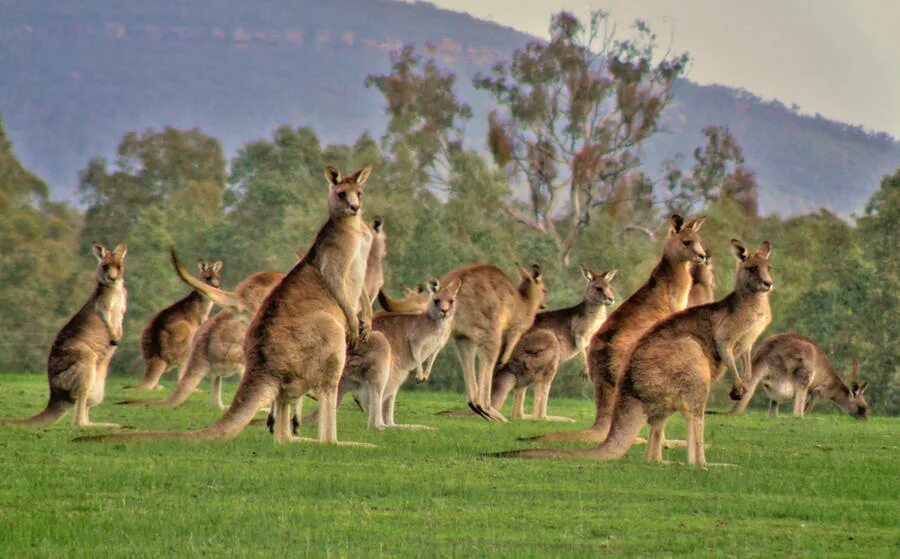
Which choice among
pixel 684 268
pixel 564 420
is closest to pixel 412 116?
pixel 564 420

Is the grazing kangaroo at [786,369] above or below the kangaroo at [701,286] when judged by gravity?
below

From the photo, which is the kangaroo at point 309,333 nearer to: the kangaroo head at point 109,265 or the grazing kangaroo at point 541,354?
the kangaroo head at point 109,265

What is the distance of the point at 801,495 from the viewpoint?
1161cm

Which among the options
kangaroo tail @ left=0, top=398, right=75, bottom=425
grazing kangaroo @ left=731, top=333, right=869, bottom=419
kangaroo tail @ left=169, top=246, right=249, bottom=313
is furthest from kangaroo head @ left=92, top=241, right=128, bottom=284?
grazing kangaroo @ left=731, top=333, right=869, bottom=419

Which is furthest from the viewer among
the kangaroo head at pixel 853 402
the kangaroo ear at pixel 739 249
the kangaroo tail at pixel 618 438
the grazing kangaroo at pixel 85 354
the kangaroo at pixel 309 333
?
the kangaroo head at pixel 853 402

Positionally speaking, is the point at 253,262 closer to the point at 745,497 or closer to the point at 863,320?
the point at 863,320

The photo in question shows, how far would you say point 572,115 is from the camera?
58531 millimetres

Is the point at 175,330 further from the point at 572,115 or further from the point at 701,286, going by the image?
the point at 572,115

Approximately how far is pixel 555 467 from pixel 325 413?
2.63 meters

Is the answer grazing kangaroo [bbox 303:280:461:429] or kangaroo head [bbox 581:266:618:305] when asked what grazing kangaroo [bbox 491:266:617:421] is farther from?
grazing kangaroo [bbox 303:280:461:429]

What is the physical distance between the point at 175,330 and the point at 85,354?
7.45m

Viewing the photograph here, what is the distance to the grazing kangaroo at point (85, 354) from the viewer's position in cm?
1599

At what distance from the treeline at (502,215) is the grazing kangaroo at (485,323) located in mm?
14545

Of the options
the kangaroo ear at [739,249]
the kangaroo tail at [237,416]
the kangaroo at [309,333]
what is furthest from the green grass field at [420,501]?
the kangaroo ear at [739,249]
